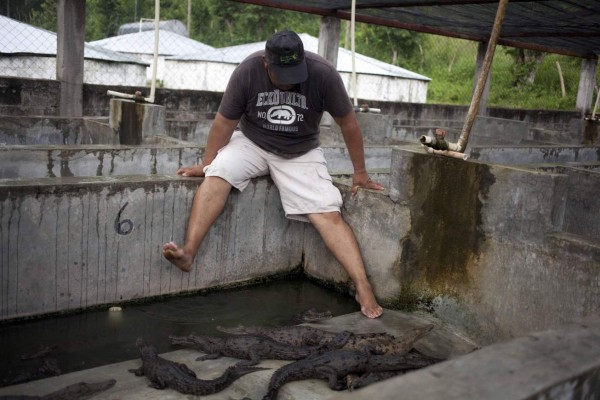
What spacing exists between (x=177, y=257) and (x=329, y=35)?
8364 mm

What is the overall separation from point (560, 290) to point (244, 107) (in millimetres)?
2724

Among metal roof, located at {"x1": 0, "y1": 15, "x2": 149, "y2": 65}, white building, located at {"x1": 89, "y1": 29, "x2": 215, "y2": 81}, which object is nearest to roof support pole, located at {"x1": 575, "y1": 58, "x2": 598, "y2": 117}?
metal roof, located at {"x1": 0, "y1": 15, "x2": 149, "y2": 65}

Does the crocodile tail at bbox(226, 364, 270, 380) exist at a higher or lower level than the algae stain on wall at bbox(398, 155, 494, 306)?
lower

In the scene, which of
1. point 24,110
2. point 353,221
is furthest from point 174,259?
point 24,110

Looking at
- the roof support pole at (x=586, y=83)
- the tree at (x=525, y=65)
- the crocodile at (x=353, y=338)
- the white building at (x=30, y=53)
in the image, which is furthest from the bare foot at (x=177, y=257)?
the tree at (x=525, y=65)

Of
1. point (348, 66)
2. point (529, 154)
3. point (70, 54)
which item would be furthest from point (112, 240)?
point (348, 66)

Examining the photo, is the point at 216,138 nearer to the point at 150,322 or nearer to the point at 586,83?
the point at 150,322

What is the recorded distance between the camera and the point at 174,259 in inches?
180

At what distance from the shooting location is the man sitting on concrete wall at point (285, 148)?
473 centimetres

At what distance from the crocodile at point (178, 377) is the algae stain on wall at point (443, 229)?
1.83 m

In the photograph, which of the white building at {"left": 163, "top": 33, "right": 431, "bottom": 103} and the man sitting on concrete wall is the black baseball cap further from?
the white building at {"left": 163, "top": 33, "right": 431, "bottom": 103}

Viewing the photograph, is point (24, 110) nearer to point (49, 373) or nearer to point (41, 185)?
point (41, 185)

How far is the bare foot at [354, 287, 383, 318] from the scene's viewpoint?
4.73m

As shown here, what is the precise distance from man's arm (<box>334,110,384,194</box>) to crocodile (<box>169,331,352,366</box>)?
158 centimetres
